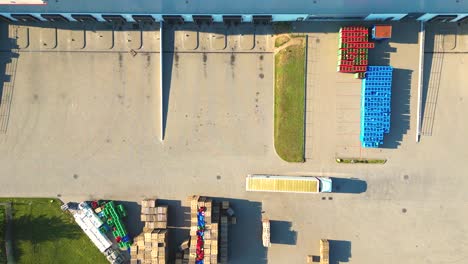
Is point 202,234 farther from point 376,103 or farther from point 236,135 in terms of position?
point 376,103

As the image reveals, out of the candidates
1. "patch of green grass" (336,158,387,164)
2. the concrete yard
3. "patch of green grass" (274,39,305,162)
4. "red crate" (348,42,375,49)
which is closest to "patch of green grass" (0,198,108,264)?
the concrete yard

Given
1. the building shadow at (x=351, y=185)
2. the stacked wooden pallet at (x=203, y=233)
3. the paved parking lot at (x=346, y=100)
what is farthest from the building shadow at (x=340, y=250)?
the stacked wooden pallet at (x=203, y=233)

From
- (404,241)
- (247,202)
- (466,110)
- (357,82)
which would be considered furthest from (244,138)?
(466,110)

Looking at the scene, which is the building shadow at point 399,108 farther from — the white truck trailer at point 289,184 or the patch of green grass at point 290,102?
the patch of green grass at point 290,102

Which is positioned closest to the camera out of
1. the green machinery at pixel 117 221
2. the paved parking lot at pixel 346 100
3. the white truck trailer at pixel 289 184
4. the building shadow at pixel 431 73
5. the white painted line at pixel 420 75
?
the white truck trailer at pixel 289 184

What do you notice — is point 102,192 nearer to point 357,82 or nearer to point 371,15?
point 357,82

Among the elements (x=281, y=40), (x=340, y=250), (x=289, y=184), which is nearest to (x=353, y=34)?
(x=281, y=40)
